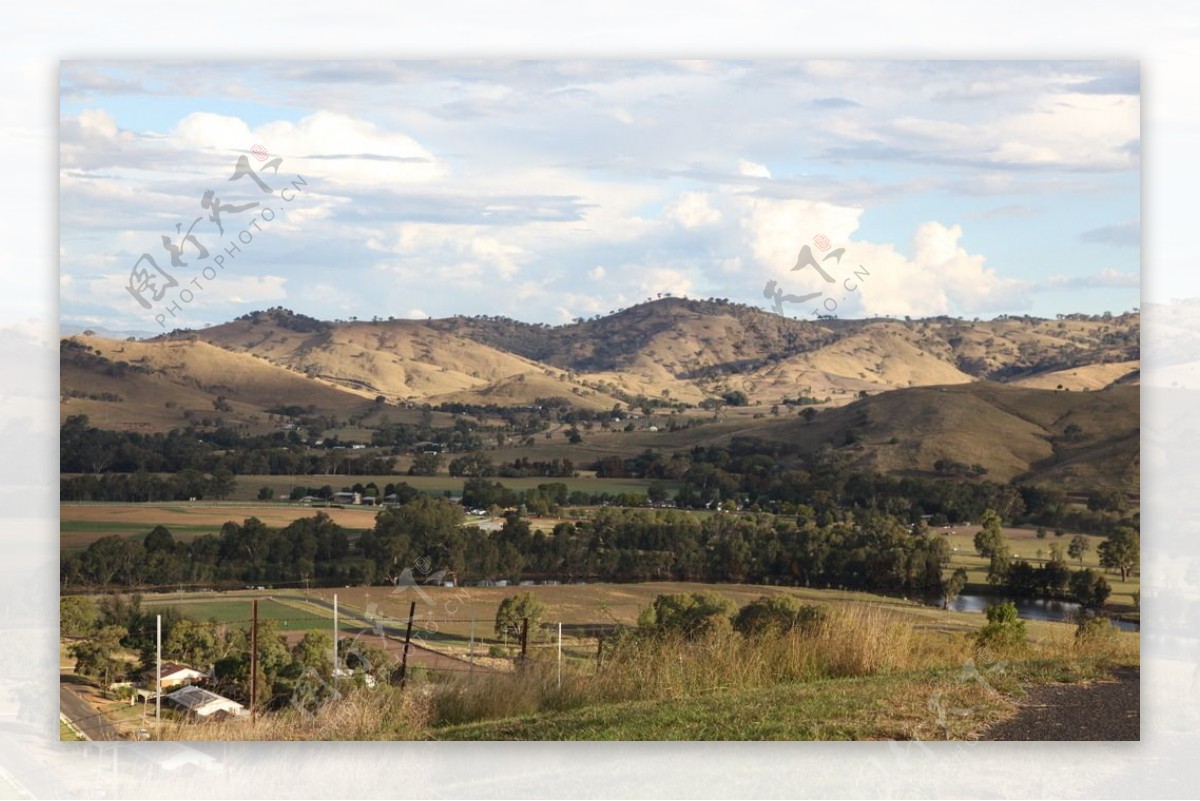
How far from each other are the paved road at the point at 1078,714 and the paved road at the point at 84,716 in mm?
7013

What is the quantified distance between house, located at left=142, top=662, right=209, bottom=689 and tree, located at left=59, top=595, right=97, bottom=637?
0.67 meters

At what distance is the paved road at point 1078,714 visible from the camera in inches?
404

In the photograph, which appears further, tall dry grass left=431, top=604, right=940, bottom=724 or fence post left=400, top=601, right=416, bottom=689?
fence post left=400, top=601, right=416, bottom=689

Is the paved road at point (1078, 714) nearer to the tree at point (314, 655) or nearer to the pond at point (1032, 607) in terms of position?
the pond at point (1032, 607)

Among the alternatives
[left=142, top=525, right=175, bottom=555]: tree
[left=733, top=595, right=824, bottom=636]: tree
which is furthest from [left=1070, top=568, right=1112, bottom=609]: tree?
[left=142, top=525, right=175, bottom=555]: tree

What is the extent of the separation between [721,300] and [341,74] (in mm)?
4098

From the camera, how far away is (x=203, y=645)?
11.1 m

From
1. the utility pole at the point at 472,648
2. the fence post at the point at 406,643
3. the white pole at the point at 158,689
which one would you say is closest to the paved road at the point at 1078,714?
the utility pole at the point at 472,648

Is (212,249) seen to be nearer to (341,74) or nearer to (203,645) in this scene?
(341,74)

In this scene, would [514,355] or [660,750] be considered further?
[514,355]

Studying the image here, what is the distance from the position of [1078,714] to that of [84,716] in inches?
318

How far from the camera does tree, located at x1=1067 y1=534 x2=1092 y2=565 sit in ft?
Result: 38.7

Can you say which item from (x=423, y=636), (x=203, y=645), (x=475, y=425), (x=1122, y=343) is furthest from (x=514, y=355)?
(x=1122, y=343)

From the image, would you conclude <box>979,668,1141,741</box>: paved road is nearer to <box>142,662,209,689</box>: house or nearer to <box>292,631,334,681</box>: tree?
<box>292,631,334,681</box>: tree
